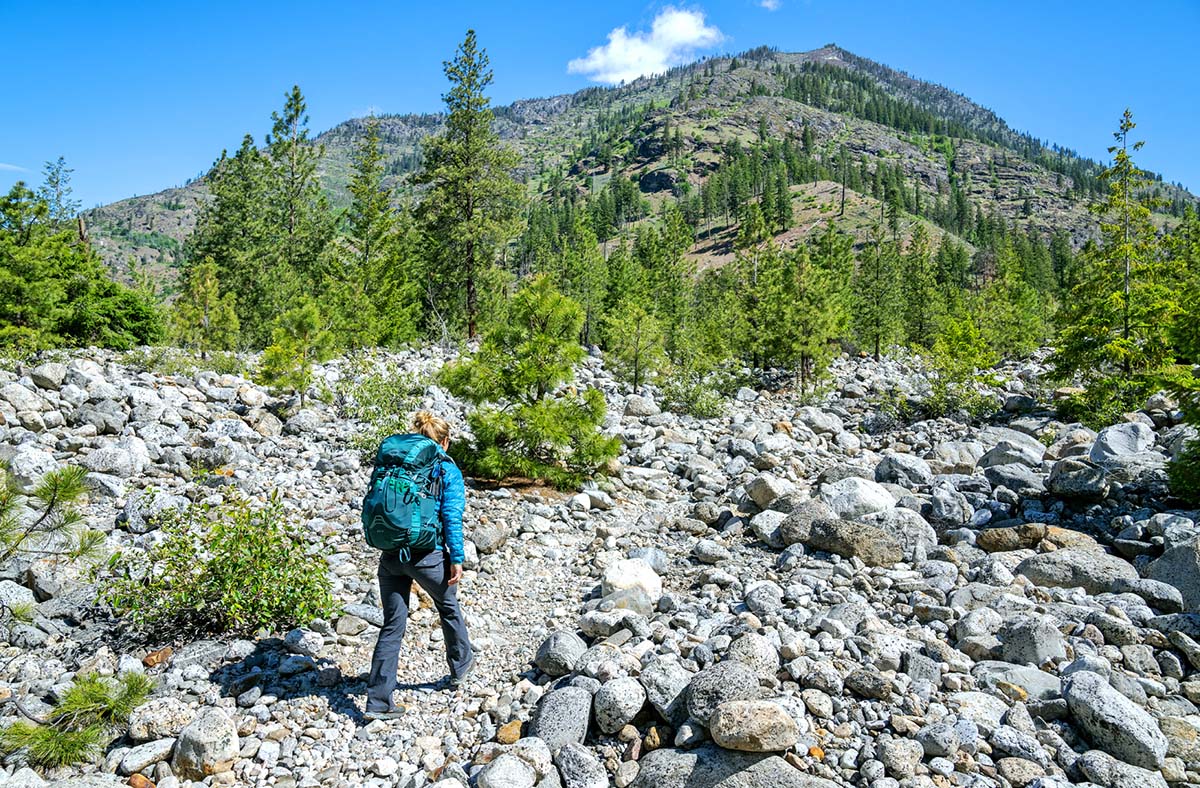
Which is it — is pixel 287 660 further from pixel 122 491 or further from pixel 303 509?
pixel 122 491

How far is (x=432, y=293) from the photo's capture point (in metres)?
32.1

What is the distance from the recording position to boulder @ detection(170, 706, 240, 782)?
4.20m

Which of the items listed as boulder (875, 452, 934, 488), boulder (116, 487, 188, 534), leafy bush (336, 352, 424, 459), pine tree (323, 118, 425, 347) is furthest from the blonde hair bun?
pine tree (323, 118, 425, 347)

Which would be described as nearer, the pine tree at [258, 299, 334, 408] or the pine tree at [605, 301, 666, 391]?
the pine tree at [258, 299, 334, 408]

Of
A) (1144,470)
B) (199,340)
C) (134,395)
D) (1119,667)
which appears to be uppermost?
(199,340)

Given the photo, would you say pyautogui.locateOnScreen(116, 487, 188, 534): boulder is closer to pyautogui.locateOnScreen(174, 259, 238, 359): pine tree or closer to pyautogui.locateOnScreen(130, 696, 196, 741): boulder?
pyautogui.locateOnScreen(130, 696, 196, 741): boulder

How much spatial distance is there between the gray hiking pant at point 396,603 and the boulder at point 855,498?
659cm

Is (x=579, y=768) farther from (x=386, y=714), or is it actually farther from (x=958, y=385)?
(x=958, y=385)

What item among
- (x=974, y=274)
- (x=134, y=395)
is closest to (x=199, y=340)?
(x=134, y=395)

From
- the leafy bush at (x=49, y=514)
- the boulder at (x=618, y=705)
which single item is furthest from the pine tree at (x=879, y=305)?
the leafy bush at (x=49, y=514)

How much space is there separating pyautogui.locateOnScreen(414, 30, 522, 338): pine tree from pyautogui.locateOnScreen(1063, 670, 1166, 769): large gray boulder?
2567cm

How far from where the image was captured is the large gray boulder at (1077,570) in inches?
270

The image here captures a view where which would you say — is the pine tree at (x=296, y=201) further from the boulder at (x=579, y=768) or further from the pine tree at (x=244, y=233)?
the boulder at (x=579, y=768)

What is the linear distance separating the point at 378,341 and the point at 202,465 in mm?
17159
